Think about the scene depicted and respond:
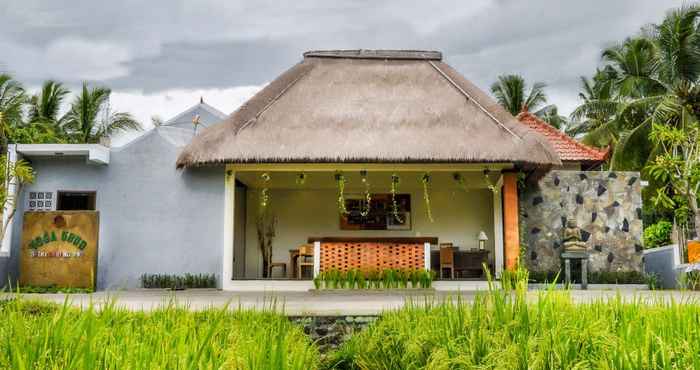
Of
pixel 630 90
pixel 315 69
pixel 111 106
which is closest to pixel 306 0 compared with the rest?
pixel 315 69

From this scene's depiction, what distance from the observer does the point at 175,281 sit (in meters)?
11.7

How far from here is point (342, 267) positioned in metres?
12.0

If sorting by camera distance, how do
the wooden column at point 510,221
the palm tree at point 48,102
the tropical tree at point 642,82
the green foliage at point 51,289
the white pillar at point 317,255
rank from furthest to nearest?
the palm tree at point 48,102 → the tropical tree at point 642,82 → the white pillar at point 317,255 → the wooden column at point 510,221 → the green foliage at point 51,289

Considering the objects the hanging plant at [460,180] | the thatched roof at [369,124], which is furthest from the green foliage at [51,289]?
the hanging plant at [460,180]

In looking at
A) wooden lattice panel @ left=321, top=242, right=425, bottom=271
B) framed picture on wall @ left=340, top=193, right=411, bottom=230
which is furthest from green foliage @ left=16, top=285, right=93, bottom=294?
framed picture on wall @ left=340, top=193, right=411, bottom=230

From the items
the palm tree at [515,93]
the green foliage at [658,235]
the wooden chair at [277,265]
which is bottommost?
the wooden chair at [277,265]

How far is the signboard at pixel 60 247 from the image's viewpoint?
11.5 metres

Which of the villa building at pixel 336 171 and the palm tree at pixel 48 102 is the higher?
the palm tree at pixel 48 102

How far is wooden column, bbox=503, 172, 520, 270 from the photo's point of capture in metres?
11.8

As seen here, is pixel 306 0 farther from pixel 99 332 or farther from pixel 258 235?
pixel 99 332

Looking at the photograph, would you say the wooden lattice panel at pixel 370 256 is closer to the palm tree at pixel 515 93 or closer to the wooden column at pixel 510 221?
the wooden column at pixel 510 221

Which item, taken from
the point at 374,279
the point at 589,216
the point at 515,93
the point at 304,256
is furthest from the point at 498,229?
the point at 515,93

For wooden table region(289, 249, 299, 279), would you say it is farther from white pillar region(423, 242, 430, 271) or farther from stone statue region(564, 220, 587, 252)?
stone statue region(564, 220, 587, 252)

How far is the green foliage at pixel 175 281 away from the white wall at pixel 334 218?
3341 mm
